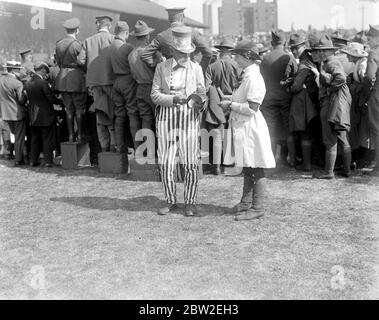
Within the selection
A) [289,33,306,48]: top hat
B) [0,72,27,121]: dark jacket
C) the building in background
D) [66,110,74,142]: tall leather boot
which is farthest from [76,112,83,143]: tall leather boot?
[289,33,306,48]: top hat

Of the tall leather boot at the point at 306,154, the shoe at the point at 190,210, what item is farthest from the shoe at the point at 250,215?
the tall leather boot at the point at 306,154

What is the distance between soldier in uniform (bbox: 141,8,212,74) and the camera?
6.86 m

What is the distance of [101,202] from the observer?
670 centimetres

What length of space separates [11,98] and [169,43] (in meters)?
3.77

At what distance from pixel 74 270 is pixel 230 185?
3414mm

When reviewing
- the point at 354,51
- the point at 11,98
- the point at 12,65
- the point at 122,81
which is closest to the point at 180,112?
the point at 122,81

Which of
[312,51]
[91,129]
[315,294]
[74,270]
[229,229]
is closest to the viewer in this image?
[315,294]

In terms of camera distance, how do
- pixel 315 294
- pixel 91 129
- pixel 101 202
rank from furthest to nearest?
1. pixel 91 129
2. pixel 101 202
3. pixel 315 294

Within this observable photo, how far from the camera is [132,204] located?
6559mm

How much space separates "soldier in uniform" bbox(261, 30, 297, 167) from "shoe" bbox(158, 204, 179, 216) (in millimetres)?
2773

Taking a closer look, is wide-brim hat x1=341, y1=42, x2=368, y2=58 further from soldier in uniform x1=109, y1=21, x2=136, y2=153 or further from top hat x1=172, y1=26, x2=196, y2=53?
soldier in uniform x1=109, y1=21, x2=136, y2=153
